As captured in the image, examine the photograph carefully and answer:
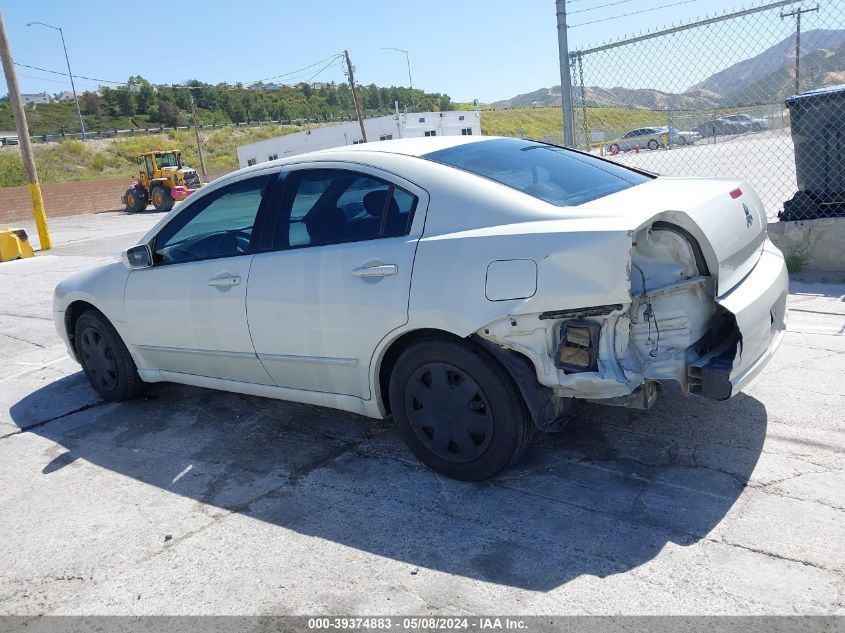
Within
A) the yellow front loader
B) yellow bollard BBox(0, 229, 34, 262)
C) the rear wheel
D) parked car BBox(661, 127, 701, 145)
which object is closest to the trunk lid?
parked car BBox(661, 127, 701, 145)

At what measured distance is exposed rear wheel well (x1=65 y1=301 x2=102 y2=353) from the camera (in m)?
5.25

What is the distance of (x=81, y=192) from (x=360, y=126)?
53.5 ft

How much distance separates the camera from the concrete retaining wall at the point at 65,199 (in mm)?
33312

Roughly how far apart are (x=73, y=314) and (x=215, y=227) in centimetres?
170

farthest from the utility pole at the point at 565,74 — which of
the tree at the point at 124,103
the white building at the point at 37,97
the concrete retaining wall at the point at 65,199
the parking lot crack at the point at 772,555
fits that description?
the white building at the point at 37,97

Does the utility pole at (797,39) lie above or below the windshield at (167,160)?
Result: below

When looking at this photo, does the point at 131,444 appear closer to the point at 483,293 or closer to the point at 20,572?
the point at 20,572

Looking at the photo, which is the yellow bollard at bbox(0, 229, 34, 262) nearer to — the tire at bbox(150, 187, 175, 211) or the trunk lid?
the tire at bbox(150, 187, 175, 211)

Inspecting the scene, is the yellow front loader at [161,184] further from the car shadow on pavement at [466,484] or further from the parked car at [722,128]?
the car shadow on pavement at [466,484]

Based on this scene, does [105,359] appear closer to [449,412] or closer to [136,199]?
[449,412]

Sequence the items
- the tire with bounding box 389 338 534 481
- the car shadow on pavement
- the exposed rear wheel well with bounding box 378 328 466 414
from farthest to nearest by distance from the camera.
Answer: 1. the exposed rear wheel well with bounding box 378 328 466 414
2. the tire with bounding box 389 338 534 481
3. the car shadow on pavement

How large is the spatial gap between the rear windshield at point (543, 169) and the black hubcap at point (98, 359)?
112 inches

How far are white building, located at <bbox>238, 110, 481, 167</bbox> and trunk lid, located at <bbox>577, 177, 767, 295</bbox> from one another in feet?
140

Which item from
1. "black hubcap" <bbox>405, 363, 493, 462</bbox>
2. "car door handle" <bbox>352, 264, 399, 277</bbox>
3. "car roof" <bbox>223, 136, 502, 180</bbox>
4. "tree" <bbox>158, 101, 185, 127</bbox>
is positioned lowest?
"black hubcap" <bbox>405, 363, 493, 462</bbox>
